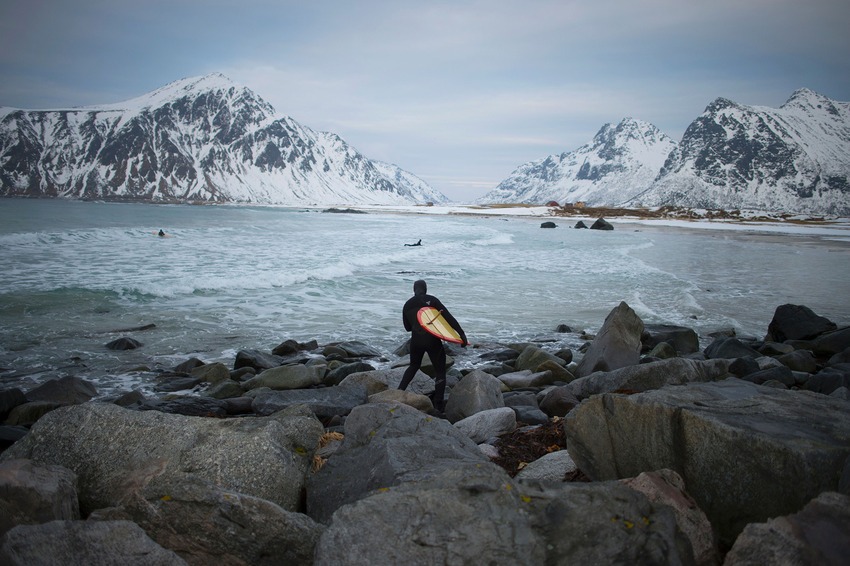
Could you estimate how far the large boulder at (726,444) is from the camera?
3.24 m

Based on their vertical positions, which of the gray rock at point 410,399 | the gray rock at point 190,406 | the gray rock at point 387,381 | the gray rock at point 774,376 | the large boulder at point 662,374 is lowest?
the gray rock at point 190,406

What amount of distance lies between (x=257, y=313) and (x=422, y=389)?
32.2ft

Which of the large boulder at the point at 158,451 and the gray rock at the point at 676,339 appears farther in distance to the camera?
the gray rock at the point at 676,339

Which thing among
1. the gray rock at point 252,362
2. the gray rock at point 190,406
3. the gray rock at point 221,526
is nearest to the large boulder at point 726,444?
the gray rock at point 221,526

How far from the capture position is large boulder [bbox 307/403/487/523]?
386 centimetres

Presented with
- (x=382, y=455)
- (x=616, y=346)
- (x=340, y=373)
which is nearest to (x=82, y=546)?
(x=382, y=455)

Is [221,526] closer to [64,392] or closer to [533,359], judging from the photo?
[64,392]

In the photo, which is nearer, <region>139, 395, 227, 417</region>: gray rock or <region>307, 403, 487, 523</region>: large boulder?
<region>307, 403, 487, 523</region>: large boulder

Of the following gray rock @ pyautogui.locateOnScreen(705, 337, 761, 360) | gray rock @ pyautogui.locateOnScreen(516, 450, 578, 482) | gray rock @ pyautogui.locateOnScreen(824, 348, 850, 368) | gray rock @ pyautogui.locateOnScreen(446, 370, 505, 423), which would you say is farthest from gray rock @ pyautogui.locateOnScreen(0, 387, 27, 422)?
gray rock @ pyautogui.locateOnScreen(824, 348, 850, 368)

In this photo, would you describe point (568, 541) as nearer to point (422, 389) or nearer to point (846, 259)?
point (422, 389)

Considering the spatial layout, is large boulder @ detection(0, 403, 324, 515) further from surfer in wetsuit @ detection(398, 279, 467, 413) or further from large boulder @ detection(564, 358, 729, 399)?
large boulder @ detection(564, 358, 729, 399)

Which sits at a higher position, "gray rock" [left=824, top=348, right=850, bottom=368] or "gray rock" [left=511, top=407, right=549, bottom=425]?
"gray rock" [left=824, top=348, right=850, bottom=368]

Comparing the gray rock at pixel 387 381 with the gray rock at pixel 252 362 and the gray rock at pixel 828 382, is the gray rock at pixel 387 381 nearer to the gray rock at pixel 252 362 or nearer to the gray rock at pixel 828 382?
the gray rock at pixel 252 362

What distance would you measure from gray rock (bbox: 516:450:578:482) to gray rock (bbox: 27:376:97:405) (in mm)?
7333
